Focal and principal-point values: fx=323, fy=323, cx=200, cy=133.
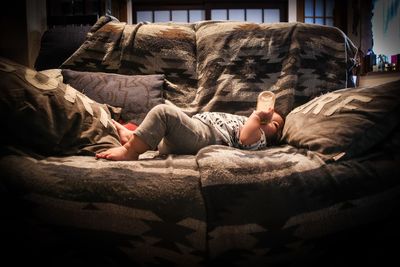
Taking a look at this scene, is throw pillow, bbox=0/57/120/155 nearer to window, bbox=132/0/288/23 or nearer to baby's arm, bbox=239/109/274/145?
baby's arm, bbox=239/109/274/145

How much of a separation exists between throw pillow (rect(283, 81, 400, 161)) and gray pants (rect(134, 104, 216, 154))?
316mm

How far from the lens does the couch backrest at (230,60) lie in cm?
141

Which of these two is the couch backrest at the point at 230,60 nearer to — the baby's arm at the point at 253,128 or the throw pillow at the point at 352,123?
the baby's arm at the point at 253,128

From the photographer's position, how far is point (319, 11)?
16.7ft

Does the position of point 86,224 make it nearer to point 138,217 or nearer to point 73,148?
point 138,217

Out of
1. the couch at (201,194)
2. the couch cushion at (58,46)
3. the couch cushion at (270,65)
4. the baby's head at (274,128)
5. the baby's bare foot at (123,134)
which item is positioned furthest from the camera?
the couch cushion at (58,46)

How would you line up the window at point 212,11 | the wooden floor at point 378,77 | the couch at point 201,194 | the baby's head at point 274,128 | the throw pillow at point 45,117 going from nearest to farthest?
the couch at point 201,194 → the throw pillow at point 45,117 → the baby's head at point 274,128 → the wooden floor at point 378,77 → the window at point 212,11

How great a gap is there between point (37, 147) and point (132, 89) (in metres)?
0.56

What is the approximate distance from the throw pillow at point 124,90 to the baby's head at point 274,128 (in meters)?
0.46

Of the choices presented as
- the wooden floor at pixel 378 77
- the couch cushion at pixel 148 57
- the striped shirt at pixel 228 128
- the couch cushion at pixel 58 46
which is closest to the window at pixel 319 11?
the wooden floor at pixel 378 77

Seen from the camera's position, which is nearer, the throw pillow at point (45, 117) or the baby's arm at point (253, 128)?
the throw pillow at point (45, 117)

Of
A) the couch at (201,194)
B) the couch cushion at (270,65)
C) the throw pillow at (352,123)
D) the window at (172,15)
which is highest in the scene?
the window at (172,15)

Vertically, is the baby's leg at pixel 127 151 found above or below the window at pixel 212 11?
below

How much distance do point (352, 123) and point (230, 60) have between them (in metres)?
0.70
